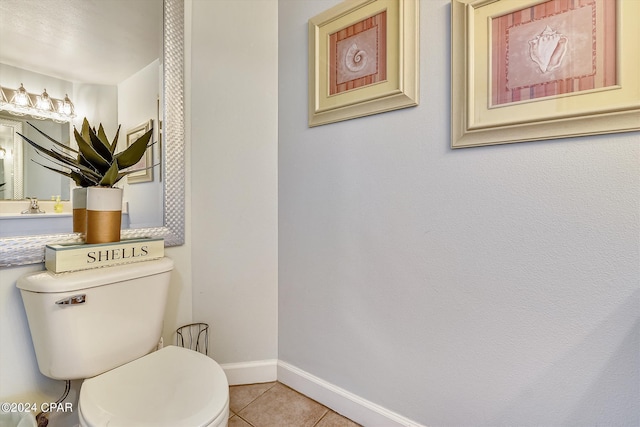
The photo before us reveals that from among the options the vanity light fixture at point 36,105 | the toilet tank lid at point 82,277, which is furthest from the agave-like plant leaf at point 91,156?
the toilet tank lid at point 82,277

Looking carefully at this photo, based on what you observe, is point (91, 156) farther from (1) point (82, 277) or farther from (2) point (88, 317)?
(2) point (88, 317)

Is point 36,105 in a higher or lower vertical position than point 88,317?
higher

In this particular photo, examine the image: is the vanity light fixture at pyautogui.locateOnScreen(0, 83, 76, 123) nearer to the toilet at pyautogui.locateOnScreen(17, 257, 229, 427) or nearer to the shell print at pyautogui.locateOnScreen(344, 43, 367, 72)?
the toilet at pyautogui.locateOnScreen(17, 257, 229, 427)

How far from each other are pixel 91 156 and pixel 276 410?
1288 millimetres

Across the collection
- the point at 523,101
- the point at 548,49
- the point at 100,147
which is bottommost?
the point at 100,147

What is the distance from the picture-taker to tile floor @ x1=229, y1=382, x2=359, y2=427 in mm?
1188

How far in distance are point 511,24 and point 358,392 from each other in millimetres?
1474

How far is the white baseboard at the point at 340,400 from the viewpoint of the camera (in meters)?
1.11

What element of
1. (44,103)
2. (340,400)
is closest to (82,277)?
(44,103)

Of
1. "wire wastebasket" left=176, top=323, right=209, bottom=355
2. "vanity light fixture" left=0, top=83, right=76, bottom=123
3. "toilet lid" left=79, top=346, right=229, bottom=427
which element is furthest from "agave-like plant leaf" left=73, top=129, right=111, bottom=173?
"wire wastebasket" left=176, top=323, right=209, bottom=355

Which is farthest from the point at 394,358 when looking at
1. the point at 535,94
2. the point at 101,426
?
the point at 535,94

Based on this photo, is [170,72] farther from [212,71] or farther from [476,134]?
[476,134]

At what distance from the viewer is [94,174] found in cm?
100

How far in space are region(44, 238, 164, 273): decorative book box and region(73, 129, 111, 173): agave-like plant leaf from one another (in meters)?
0.28
